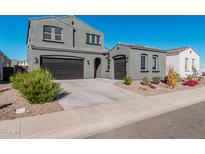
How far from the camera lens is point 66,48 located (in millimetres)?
17609

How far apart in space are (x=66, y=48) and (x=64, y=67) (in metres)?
2.16

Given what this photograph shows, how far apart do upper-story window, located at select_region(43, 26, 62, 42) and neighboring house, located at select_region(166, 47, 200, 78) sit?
1681 centimetres

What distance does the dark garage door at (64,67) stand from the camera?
1647cm

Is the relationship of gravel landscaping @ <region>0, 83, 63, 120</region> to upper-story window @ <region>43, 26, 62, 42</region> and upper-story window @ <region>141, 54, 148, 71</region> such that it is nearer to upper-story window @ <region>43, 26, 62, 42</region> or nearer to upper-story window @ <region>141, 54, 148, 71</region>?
upper-story window @ <region>43, 26, 62, 42</region>

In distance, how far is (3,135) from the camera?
14.7 ft

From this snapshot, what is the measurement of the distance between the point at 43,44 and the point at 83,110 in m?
12.4

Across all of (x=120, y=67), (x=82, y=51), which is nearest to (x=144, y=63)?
(x=120, y=67)

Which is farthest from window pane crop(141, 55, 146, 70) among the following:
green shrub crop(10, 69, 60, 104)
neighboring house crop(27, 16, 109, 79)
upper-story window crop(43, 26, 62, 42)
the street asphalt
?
green shrub crop(10, 69, 60, 104)

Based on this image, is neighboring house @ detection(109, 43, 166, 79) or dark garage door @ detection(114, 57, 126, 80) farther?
dark garage door @ detection(114, 57, 126, 80)

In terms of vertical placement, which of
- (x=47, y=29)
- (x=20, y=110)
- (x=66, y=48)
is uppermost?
(x=47, y=29)

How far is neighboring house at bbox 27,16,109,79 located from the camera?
1633cm

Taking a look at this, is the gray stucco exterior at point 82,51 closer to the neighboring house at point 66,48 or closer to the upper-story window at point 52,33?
the neighboring house at point 66,48

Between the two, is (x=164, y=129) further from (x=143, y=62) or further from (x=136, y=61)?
(x=143, y=62)
